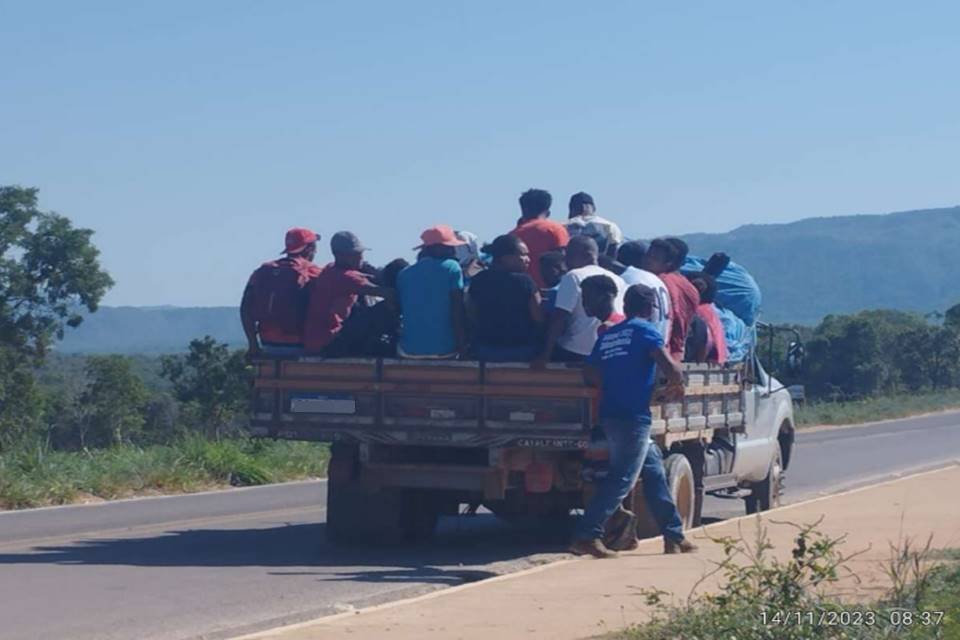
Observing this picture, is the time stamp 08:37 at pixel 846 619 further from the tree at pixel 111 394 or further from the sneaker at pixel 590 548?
the tree at pixel 111 394

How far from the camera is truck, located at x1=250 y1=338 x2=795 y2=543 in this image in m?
12.4

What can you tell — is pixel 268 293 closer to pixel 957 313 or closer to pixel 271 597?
pixel 271 597

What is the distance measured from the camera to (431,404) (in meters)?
12.7

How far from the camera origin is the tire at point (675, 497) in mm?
13273

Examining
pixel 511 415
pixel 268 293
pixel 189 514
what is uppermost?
pixel 268 293

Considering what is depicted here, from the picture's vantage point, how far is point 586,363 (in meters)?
12.2

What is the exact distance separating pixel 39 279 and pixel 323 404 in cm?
3974

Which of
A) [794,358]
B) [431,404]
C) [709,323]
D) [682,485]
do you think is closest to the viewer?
[431,404]

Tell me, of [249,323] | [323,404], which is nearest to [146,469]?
[249,323]

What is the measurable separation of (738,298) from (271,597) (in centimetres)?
667

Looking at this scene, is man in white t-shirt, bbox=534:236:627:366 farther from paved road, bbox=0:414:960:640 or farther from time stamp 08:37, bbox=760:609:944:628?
time stamp 08:37, bbox=760:609:944:628

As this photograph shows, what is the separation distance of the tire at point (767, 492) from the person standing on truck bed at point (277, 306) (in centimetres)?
560

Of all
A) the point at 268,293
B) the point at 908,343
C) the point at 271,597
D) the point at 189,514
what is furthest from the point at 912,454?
the point at 908,343

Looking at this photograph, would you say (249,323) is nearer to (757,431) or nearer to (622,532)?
(622,532)
